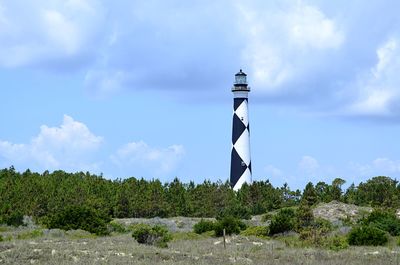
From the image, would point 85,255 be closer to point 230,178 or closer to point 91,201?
point 91,201

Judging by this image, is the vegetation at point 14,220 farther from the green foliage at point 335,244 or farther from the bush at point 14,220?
the green foliage at point 335,244

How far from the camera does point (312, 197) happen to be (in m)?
69.7

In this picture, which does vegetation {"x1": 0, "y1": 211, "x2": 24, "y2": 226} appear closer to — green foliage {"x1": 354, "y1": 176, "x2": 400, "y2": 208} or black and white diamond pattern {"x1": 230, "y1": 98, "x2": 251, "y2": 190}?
black and white diamond pattern {"x1": 230, "y1": 98, "x2": 251, "y2": 190}

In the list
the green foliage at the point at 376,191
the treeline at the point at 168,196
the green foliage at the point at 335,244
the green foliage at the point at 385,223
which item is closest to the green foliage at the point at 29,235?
the green foliage at the point at 335,244

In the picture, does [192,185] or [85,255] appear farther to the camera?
[192,185]

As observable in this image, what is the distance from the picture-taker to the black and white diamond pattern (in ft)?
249

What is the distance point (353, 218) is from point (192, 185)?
28008 millimetres

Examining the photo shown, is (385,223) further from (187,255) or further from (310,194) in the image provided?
(310,194)

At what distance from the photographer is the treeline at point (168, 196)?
227 feet

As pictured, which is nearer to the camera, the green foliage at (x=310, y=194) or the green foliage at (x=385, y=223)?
the green foliage at (x=385, y=223)

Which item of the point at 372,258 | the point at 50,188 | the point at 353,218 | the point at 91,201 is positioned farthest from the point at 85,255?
the point at 50,188

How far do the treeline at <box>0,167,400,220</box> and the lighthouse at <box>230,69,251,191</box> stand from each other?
4.49ft

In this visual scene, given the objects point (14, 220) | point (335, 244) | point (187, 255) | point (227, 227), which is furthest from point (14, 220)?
point (187, 255)

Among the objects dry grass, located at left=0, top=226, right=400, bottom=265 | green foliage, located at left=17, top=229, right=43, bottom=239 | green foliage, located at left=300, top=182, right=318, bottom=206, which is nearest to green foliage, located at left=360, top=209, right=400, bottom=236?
dry grass, located at left=0, top=226, right=400, bottom=265
